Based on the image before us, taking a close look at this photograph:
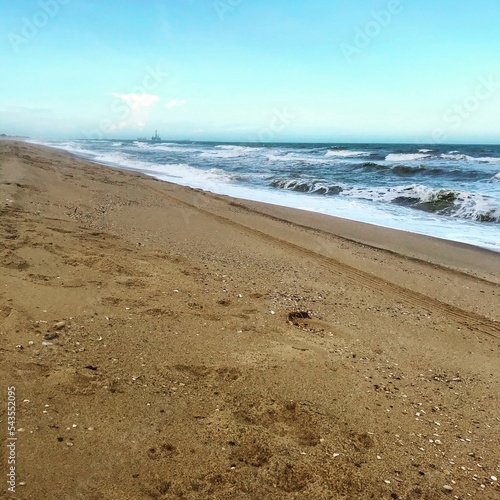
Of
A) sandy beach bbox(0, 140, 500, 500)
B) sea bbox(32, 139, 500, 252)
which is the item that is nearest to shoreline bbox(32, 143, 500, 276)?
sea bbox(32, 139, 500, 252)

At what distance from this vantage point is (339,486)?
8.43 ft

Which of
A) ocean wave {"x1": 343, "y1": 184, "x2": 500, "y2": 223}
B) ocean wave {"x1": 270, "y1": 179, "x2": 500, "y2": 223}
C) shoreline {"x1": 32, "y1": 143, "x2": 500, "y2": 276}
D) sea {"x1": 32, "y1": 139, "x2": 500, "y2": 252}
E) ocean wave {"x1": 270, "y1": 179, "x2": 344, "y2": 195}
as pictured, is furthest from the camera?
ocean wave {"x1": 270, "y1": 179, "x2": 344, "y2": 195}

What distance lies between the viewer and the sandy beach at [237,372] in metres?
2.60

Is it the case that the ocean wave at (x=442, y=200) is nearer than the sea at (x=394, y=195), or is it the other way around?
the sea at (x=394, y=195)

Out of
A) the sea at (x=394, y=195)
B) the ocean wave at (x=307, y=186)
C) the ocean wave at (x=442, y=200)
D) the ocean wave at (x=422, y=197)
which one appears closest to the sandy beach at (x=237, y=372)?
the sea at (x=394, y=195)

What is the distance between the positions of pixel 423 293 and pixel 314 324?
2.38 metres

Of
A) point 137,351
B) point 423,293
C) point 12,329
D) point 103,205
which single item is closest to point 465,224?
point 423,293

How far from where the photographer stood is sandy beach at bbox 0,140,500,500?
8.53 feet

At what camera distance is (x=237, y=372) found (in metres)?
3.66

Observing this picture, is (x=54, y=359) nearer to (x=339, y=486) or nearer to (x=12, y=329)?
(x=12, y=329)

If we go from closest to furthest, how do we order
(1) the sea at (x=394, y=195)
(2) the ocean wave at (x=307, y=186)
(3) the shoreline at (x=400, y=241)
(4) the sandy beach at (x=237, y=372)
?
1. (4) the sandy beach at (x=237, y=372)
2. (3) the shoreline at (x=400, y=241)
3. (1) the sea at (x=394, y=195)
4. (2) the ocean wave at (x=307, y=186)

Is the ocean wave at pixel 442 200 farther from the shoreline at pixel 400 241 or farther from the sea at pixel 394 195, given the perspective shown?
the shoreline at pixel 400 241

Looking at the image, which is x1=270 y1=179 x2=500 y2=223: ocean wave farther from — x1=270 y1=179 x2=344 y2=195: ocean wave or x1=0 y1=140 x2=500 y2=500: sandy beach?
x1=0 y1=140 x2=500 y2=500: sandy beach

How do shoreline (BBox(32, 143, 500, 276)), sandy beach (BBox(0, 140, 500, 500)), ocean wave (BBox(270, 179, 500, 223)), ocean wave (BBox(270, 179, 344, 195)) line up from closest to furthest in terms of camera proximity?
1. sandy beach (BBox(0, 140, 500, 500))
2. shoreline (BBox(32, 143, 500, 276))
3. ocean wave (BBox(270, 179, 500, 223))
4. ocean wave (BBox(270, 179, 344, 195))
